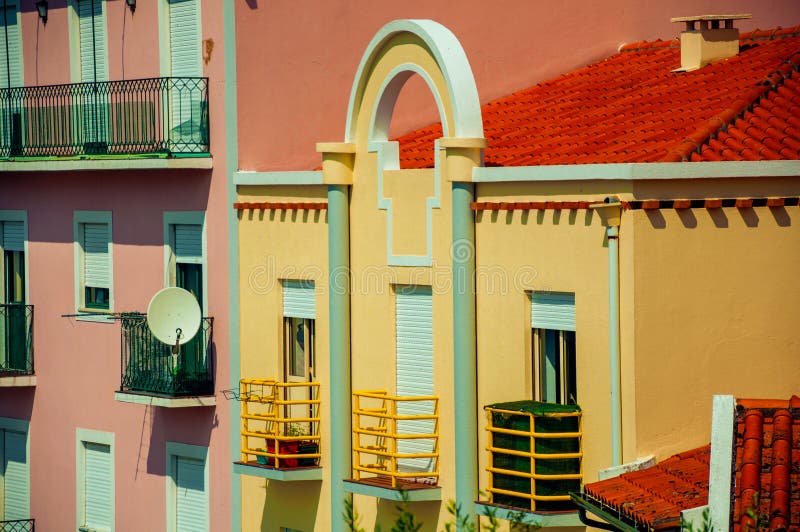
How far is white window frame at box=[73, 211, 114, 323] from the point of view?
33.4 meters

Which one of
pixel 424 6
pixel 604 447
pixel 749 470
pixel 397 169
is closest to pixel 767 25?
pixel 424 6

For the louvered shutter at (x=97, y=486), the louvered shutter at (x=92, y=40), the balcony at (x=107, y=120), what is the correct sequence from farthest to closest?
1. the louvered shutter at (x=97, y=486)
2. the louvered shutter at (x=92, y=40)
3. the balcony at (x=107, y=120)

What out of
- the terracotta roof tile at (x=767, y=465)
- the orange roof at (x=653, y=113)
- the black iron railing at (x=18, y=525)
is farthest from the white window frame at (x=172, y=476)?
the terracotta roof tile at (x=767, y=465)

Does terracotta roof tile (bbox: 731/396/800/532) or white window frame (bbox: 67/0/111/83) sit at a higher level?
white window frame (bbox: 67/0/111/83)

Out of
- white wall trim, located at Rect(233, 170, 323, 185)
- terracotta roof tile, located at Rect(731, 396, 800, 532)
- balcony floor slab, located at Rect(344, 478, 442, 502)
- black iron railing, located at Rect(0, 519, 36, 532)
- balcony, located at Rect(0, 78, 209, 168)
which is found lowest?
black iron railing, located at Rect(0, 519, 36, 532)

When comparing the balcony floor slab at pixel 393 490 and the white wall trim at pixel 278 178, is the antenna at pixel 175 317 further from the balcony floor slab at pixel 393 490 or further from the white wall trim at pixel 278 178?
the balcony floor slab at pixel 393 490

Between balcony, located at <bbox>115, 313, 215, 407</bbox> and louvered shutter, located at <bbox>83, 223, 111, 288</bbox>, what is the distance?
215cm

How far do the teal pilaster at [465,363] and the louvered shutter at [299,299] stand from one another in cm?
354

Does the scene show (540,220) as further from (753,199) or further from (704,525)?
(704,525)

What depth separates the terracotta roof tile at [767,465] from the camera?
19516mm

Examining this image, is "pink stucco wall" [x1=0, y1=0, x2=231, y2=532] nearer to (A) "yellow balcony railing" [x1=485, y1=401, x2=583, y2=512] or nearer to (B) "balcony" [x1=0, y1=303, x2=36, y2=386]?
(B) "balcony" [x1=0, y1=303, x2=36, y2=386]

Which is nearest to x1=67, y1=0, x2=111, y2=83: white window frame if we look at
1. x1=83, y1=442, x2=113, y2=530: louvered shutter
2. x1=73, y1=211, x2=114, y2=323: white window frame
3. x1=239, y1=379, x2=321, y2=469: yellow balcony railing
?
x1=73, y1=211, x2=114, y2=323: white window frame

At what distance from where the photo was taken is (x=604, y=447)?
24.8 m

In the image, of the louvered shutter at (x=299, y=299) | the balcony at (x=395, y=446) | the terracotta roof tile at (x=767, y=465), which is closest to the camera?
the terracotta roof tile at (x=767, y=465)
